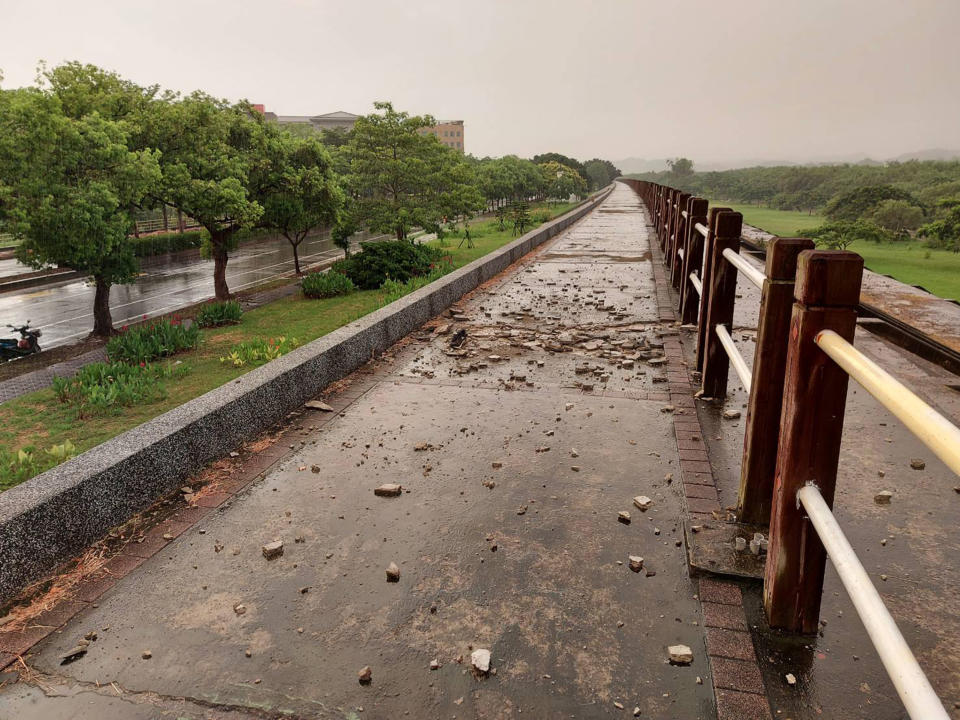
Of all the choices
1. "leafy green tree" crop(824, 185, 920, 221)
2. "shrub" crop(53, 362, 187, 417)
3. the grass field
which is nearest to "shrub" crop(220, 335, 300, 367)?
"shrub" crop(53, 362, 187, 417)

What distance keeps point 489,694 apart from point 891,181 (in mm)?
83556

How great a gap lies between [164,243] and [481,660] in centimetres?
4182

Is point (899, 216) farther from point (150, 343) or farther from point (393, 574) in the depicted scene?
point (393, 574)

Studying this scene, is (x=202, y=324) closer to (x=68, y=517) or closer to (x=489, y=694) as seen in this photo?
(x=68, y=517)

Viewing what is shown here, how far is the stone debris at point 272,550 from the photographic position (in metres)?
2.89

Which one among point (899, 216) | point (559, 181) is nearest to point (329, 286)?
point (899, 216)

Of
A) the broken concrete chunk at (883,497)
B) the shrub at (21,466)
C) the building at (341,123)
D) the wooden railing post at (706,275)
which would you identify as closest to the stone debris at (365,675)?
the broken concrete chunk at (883,497)

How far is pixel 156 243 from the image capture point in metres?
37.2

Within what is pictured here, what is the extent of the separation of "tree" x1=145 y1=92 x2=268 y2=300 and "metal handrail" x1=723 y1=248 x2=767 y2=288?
53.7 feet

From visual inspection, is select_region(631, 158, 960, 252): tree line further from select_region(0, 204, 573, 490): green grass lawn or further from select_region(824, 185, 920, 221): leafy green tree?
select_region(0, 204, 573, 490): green grass lawn

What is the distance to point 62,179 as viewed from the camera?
13680 mm

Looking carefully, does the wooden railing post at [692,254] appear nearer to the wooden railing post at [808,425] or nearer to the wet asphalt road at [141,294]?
the wooden railing post at [808,425]

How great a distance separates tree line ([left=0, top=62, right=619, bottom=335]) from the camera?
43.5 ft

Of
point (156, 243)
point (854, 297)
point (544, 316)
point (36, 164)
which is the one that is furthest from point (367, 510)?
point (156, 243)
